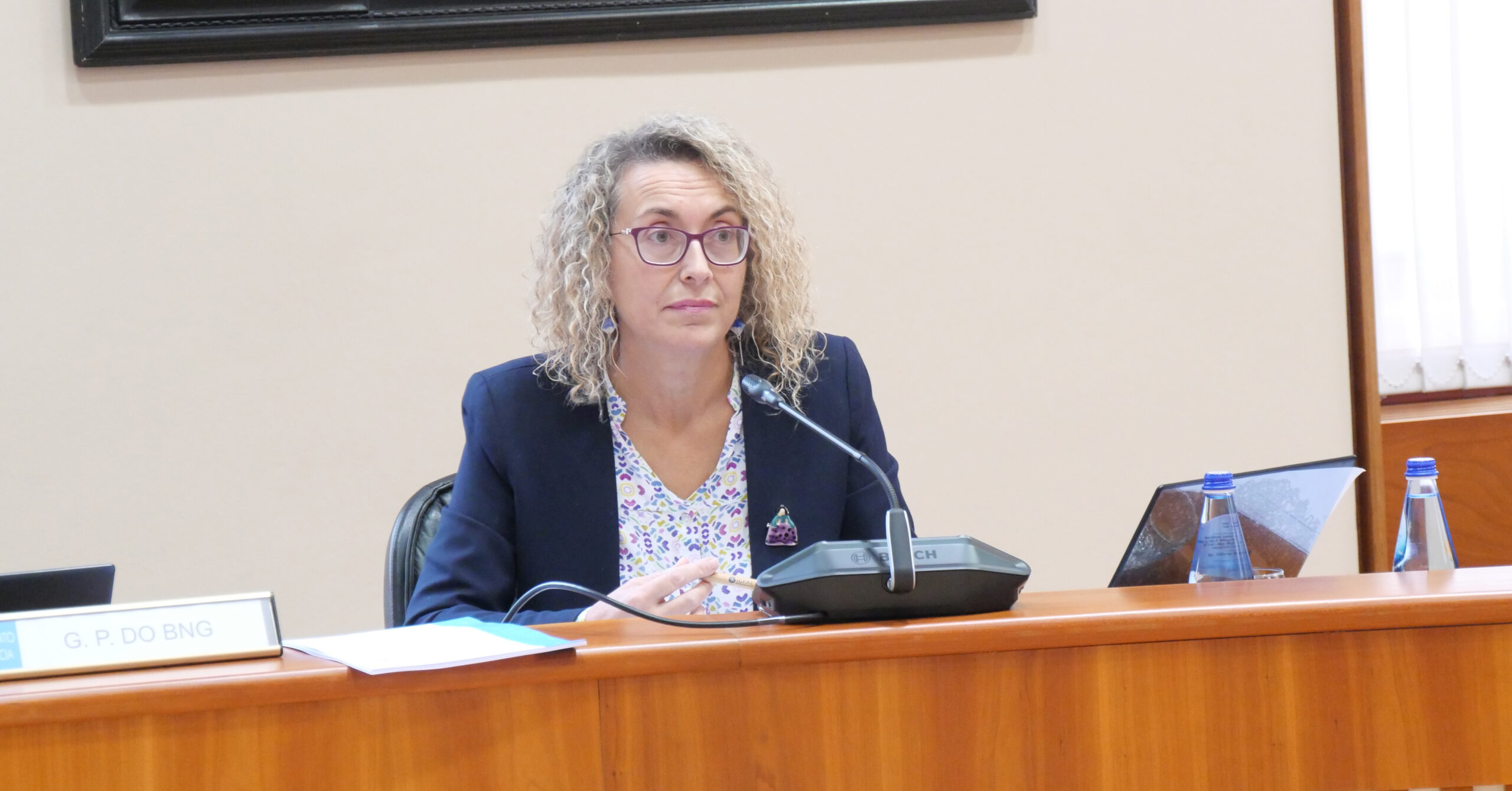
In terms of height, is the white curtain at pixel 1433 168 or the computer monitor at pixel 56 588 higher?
the white curtain at pixel 1433 168

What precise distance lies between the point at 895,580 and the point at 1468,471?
192cm

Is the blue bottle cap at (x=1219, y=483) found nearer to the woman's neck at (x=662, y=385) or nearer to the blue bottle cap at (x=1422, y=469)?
the blue bottle cap at (x=1422, y=469)

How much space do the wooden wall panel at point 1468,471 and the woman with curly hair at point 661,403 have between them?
1.24 m

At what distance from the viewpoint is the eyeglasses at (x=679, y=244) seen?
1.56 m

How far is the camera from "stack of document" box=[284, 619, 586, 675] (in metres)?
0.82

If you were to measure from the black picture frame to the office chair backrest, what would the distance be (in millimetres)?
938

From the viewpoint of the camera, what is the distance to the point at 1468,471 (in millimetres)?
2334

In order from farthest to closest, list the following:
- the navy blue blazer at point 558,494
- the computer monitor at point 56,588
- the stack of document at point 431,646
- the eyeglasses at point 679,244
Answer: the eyeglasses at point 679,244 < the navy blue blazer at point 558,494 < the computer monitor at point 56,588 < the stack of document at point 431,646

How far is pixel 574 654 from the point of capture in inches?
33.5

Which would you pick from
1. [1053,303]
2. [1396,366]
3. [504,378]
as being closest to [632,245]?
[504,378]

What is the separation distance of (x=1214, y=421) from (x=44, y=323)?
214 centimetres

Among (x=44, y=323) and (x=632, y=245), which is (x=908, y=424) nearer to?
(x=632, y=245)

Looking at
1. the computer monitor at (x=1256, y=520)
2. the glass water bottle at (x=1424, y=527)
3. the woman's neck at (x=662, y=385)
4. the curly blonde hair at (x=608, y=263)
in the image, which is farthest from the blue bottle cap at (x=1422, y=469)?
the woman's neck at (x=662, y=385)

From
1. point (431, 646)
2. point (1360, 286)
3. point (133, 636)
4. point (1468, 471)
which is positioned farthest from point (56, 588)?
point (1468, 471)
